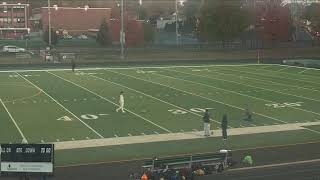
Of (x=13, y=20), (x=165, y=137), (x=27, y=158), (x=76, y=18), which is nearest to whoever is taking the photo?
(x=27, y=158)

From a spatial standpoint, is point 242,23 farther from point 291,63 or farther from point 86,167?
point 86,167

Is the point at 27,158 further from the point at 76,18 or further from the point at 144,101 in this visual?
the point at 76,18

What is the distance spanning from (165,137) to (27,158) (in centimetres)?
1006

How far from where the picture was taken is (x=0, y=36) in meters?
113

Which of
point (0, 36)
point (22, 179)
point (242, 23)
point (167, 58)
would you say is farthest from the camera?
point (0, 36)

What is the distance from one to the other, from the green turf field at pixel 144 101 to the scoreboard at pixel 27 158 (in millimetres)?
8633

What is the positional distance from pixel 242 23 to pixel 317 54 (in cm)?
1071

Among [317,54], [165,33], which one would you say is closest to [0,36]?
[165,33]

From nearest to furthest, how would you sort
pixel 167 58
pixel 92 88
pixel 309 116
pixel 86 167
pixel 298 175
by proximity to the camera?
1. pixel 298 175
2. pixel 86 167
3. pixel 309 116
4. pixel 92 88
5. pixel 167 58

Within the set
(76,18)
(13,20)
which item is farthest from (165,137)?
(13,20)

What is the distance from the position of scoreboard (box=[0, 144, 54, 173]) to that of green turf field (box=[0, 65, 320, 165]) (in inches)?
340

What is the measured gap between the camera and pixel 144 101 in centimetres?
3023

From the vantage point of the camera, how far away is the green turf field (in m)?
23.1

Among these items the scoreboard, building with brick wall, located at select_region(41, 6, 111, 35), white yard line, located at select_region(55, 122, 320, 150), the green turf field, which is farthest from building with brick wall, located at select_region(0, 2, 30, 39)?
the scoreboard
